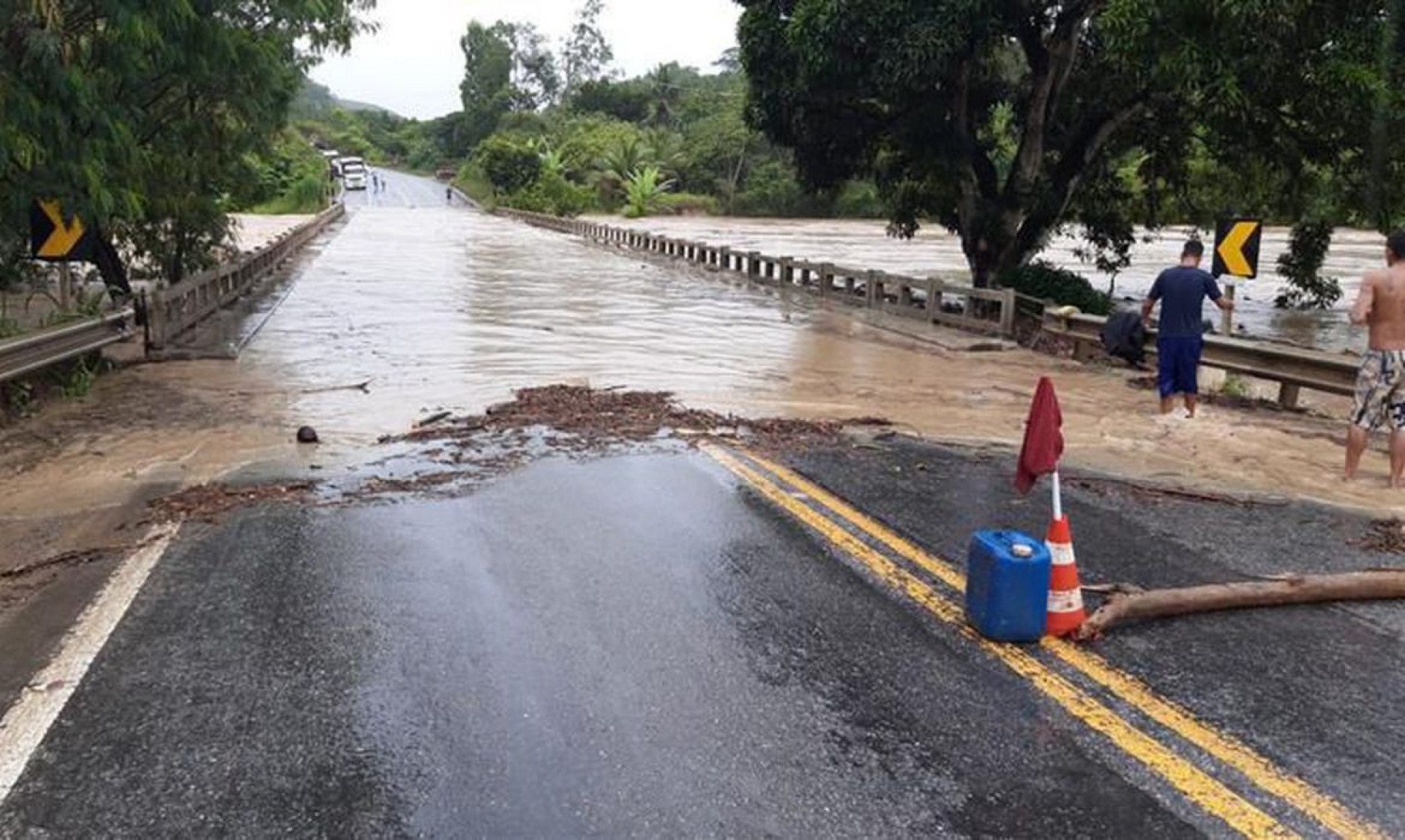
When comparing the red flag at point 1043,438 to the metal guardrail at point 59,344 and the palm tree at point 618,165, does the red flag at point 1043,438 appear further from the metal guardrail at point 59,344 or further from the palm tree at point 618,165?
the palm tree at point 618,165

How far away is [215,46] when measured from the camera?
426 inches

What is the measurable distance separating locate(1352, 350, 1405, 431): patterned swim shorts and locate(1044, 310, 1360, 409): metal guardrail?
1984mm

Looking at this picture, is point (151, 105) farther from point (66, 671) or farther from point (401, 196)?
point (401, 196)

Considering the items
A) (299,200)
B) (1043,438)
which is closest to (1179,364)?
(1043,438)

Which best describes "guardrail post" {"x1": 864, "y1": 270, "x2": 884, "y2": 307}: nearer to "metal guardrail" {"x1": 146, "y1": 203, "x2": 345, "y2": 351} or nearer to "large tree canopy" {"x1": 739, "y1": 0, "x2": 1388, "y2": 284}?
"large tree canopy" {"x1": 739, "y1": 0, "x2": 1388, "y2": 284}

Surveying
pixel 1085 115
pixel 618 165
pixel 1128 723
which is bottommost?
pixel 1128 723

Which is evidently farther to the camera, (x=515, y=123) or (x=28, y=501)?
(x=515, y=123)

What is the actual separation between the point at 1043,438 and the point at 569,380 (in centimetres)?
780

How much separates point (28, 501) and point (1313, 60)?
14152 mm

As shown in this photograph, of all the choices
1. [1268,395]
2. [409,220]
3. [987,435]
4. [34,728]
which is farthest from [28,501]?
[409,220]

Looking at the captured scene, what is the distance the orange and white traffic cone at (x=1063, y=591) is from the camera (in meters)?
4.91

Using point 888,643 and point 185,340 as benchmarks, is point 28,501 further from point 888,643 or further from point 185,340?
point 185,340

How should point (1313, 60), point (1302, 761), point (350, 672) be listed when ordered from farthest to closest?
point (1313, 60)
point (350, 672)
point (1302, 761)

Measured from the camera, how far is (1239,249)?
12.9 metres
